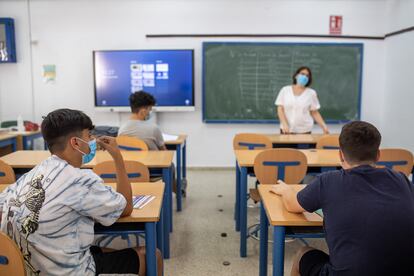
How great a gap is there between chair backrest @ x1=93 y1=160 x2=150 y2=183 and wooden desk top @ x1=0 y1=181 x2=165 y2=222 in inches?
7.3

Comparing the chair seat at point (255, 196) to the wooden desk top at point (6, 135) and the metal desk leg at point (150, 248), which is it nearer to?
the metal desk leg at point (150, 248)

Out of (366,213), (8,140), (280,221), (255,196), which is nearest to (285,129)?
(255,196)

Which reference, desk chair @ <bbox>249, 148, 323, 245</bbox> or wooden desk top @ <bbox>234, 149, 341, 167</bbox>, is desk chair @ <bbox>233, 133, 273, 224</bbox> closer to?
wooden desk top @ <bbox>234, 149, 341, 167</bbox>

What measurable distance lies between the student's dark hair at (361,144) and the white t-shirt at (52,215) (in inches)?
39.6

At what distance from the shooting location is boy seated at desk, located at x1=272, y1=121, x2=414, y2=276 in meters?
1.30

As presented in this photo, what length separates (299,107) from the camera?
14.3ft

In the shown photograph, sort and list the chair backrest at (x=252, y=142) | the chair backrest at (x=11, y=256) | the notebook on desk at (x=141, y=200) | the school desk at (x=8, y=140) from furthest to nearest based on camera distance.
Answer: the school desk at (x=8, y=140), the chair backrest at (x=252, y=142), the notebook on desk at (x=141, y=200), the chair backrest at (x=11, y=256)

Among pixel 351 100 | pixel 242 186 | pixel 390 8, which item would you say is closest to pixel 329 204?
pixel 242 186

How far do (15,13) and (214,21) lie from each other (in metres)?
3.03

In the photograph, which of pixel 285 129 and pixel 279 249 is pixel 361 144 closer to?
pixel 279 249

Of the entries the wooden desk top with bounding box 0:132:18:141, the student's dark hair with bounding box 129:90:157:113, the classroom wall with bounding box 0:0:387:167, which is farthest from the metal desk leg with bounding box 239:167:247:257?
the wooden desk top with bounding box 0:132:18:141

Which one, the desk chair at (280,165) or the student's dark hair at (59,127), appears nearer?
the student's dark hair at (59,127)

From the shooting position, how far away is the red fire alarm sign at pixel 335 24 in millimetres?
5574

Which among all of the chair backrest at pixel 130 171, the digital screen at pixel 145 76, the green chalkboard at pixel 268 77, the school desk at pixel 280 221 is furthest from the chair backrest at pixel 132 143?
the green chalkboard at pixel 268 77
